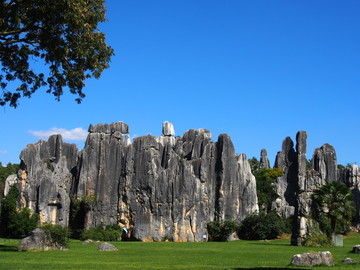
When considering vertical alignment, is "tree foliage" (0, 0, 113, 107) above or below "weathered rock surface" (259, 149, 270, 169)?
below

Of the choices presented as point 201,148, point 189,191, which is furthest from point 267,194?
point 189,191

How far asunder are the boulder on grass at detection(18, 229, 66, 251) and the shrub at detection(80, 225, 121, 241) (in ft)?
73.4

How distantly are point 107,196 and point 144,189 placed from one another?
15.9 ft

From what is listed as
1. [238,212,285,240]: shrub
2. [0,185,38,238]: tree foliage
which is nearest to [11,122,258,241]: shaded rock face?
[0,185,38,238]: tree foliage

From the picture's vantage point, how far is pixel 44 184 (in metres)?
59.4

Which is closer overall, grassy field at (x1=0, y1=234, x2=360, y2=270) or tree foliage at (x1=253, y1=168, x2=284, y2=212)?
grassy field at (x1=0, y1=234, x2=360, y2=270)

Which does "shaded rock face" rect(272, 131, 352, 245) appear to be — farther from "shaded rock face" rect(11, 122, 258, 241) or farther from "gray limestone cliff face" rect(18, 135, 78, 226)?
"gray limestone cliff face" rect(18, 135, 78, 226)

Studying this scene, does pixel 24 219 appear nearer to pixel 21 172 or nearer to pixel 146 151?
pixel 21 172

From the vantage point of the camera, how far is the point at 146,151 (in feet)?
202

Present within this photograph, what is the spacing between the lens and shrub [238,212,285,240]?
59938 mm

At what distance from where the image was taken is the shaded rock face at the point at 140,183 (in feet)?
193

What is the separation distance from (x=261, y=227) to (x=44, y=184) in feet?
78.5

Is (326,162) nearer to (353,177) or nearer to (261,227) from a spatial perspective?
(353,177)

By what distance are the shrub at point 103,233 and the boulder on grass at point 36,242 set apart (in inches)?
881
